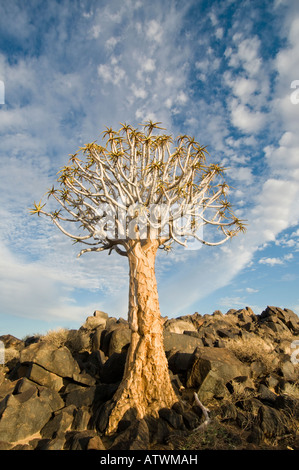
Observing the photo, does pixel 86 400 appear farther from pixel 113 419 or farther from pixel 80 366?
pixel 80 366

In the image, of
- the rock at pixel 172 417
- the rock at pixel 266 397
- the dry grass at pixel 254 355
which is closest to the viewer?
the rock at pixel 172 417

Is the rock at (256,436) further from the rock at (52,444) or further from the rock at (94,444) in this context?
the rock at (52,444)

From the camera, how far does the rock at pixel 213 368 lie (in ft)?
28.1

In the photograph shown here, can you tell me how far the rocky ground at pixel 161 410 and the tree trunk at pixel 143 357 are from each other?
1.00ft

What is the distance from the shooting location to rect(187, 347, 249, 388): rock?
855 cm

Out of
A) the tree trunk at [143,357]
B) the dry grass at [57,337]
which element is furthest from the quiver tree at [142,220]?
the dry grass at [57,337]

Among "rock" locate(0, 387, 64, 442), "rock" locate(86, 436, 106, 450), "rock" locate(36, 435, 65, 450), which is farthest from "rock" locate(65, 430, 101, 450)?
"rock" locate(0, 387, 64, 442)

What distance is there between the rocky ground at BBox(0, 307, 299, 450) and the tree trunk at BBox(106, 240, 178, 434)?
1.00 ft

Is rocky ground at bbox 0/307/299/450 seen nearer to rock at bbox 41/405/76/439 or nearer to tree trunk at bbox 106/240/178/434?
rock at bbox 41/405/76/439

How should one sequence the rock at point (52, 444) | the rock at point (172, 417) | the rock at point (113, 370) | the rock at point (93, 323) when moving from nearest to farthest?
the rock at point (52, 444), the rock at point (172, 417), the rock at point (113, 370), the rock at point (93, 323)

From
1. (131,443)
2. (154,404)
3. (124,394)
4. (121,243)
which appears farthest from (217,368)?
(121,243)

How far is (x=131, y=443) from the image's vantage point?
5547 mm

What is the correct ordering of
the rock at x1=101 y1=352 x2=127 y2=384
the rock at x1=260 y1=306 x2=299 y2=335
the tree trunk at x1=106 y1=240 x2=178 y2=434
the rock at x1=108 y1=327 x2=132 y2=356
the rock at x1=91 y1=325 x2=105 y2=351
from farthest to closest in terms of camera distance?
the rock at x1=260 y1=306 x2=299 y2=335, the rock at x1=91 y1=325 x2=105 y2=351, the rock at x1=108 y1=327 x2=132 y2=356, the rock at x1=101 y1=352 x2=127 y2=384, the tree trunk at x1=106 y1=240 x2=178 y2=434

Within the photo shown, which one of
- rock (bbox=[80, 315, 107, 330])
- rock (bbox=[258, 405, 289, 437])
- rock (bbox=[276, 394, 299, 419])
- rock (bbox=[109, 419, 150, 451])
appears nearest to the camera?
rock (bbox=[109, 419, 150, 451])
